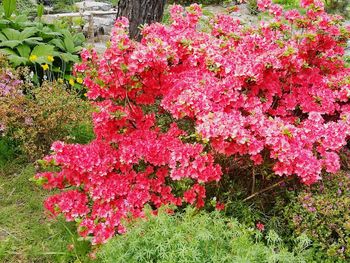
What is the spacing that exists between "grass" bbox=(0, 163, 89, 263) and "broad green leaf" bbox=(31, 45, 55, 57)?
4.47 feet

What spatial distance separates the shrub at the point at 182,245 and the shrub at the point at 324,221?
442 millimetres

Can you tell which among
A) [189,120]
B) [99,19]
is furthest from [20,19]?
[189,120]

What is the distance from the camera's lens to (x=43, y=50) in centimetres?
516

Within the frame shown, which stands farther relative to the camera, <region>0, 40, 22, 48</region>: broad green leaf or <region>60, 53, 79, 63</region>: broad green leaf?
<region>60, 53, 79, 63</region>: broad green leaf

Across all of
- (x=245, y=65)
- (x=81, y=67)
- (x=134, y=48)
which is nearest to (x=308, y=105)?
(x=245, y=65)

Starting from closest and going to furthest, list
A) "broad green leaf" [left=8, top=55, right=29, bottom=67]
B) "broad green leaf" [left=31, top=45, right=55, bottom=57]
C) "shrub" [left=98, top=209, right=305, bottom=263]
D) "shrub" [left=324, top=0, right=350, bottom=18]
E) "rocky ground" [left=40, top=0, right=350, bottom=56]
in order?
"shrub" [left=98, top=209, right=305, bottom=263] → "broad green leaf" [left=8, top=55, right=29, bottom=67] → "broad green leaf" [left=31, top=45, right=55, bottom=57] → "rocky ground" [left=40, top=0, right=350, bottom=56] → "shrub" [left=324, top=0, right=350, bottom=18]

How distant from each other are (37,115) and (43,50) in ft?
3.94

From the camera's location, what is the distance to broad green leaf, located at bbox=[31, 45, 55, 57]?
16.9 feet

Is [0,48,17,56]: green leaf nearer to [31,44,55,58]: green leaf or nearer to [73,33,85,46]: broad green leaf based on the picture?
[31,44,55,58]: green leaf

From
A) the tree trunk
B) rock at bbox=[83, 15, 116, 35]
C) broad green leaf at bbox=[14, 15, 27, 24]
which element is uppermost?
the tree trunk

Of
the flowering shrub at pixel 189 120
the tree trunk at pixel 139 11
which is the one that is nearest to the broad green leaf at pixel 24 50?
the tree trunk at pixel 139 11

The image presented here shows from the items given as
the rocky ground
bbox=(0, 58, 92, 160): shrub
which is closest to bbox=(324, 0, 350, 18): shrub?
the rocky ground

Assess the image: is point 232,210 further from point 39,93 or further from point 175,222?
point 39,93

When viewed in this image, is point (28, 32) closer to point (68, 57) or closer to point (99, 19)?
point (68, 57)
